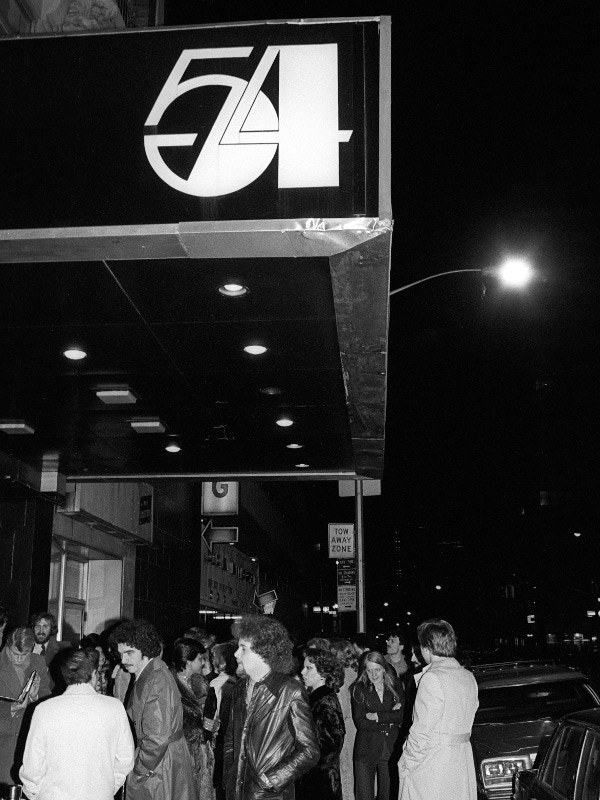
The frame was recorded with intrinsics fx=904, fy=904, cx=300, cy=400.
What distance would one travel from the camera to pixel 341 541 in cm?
2153

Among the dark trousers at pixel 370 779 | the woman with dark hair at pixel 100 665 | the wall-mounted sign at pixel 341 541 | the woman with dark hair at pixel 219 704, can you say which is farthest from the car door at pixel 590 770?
the wall-mounted sign at pixel 341 541

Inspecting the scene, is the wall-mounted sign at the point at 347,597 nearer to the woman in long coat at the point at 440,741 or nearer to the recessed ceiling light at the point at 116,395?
the recessed ceiling light at the point at 116,395

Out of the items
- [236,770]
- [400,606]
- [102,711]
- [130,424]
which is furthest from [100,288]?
[400,606]

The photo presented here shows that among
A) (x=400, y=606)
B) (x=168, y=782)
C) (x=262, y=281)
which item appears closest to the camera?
(x=168, y=782)

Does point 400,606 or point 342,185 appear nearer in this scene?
point 342,185

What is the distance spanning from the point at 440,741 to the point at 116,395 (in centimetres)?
580

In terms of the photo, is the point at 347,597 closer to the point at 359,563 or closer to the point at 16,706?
the point at 359,563

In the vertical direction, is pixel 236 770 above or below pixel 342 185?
below

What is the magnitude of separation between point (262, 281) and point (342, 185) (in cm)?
132

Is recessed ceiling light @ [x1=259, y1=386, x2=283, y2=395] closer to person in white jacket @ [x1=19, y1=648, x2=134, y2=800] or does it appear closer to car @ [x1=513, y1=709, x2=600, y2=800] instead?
car @ [x1=513, y1=709, x2=600, y2=800]

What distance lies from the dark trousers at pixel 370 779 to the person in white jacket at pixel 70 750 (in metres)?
5.15

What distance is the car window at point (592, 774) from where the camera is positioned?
16.6 feet

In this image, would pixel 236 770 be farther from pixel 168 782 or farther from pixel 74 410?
pixel 74 410

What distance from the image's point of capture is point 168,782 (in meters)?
6.35
